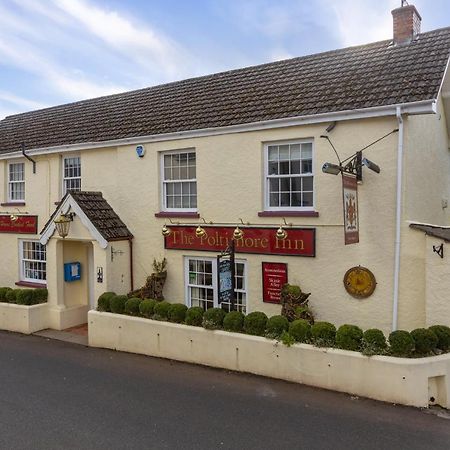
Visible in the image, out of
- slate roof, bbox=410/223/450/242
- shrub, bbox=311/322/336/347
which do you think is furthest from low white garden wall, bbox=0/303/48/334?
slate roof, bbox=410/223/450/242

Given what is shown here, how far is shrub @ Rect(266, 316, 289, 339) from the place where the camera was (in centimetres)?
891

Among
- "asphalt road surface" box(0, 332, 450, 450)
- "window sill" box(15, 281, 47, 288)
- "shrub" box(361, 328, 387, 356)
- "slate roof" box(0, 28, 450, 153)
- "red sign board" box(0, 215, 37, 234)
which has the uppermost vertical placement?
"slate roof" box(0, 28, 450, 153)

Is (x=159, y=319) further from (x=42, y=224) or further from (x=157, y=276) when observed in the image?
(x=42, y=224)

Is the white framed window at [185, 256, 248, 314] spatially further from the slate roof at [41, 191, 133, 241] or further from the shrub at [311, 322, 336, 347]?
the shrub at [311, 322, 336, 347]

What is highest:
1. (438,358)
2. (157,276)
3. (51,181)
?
(51,181)

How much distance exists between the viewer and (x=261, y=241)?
34.6 feet

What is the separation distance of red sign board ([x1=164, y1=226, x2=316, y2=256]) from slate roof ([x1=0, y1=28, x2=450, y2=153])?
267 centimetres

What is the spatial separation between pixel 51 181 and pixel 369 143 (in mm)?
10242

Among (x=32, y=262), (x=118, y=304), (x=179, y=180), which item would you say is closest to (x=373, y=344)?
(x=118, y=304)

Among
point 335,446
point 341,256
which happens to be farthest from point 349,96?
point 335,446

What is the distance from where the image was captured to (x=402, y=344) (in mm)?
7742

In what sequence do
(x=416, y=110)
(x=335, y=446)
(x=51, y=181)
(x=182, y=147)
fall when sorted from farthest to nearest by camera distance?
(x=51, y=181)
(x=182, y=147)
(x=416, y=110)
(x=335, y=446)

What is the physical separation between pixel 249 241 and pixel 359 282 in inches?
109

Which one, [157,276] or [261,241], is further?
[157,276]
